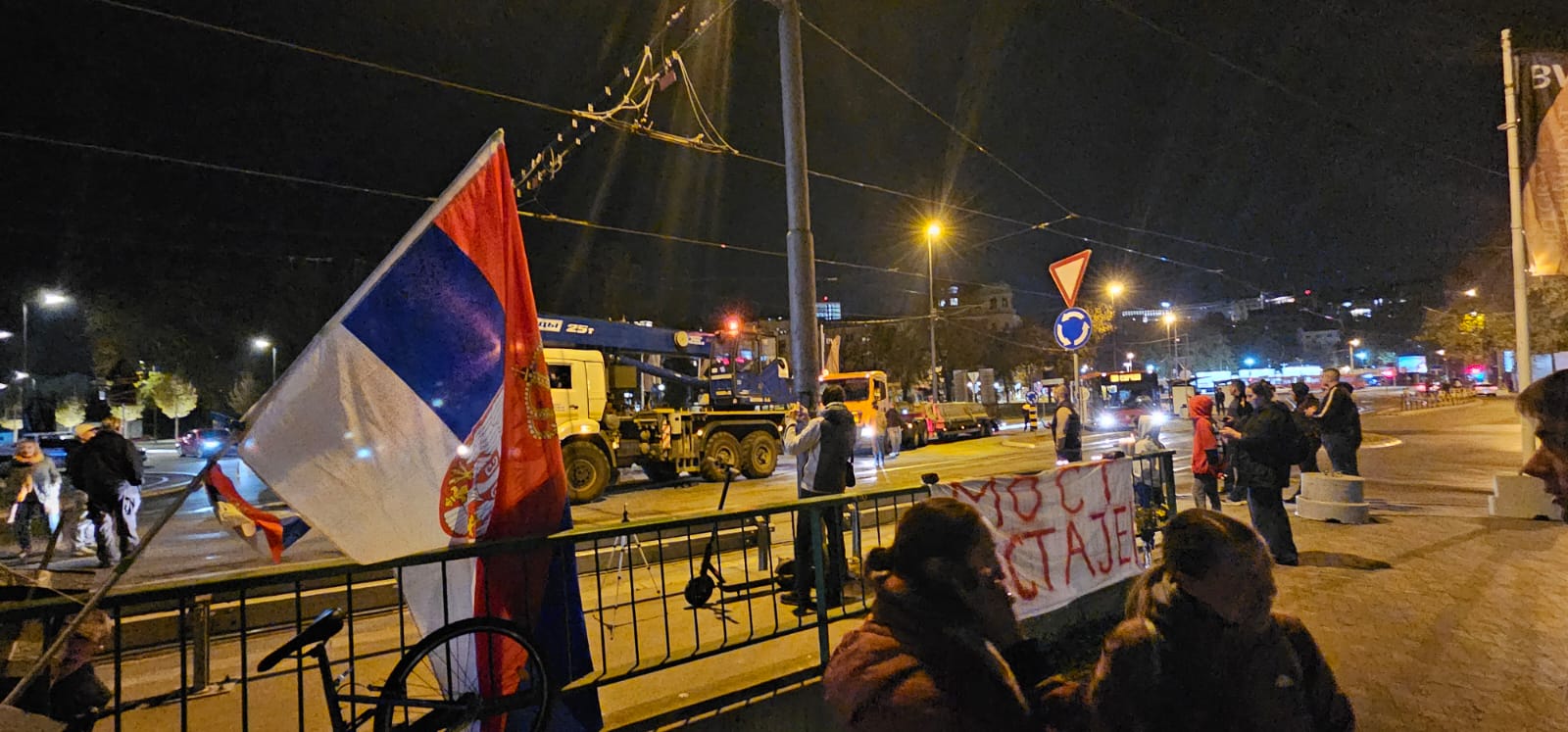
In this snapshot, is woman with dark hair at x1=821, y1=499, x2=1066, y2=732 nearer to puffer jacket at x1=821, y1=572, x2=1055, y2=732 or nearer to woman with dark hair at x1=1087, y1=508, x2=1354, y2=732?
puffer jacket at x1=821, y1=572, x2=1055, y2=732

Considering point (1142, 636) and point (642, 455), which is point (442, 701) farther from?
point (642, 455)

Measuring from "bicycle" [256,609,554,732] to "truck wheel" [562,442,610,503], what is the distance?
33.8 ft

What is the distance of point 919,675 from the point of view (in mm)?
1643

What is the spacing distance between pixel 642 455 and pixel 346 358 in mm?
12974

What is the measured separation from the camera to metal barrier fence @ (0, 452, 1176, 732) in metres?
2.89

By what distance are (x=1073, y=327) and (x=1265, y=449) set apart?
2.00 metres

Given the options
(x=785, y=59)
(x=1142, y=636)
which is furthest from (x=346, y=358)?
(x=785, y=59)

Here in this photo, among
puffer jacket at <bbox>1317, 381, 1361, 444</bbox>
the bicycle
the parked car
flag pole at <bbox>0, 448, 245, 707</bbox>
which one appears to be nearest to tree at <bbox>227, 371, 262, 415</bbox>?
the parked car

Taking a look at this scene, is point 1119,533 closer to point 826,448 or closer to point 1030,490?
point 1030,490

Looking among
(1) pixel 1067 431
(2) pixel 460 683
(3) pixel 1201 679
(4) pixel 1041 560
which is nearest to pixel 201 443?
(1) pixel 1067 431

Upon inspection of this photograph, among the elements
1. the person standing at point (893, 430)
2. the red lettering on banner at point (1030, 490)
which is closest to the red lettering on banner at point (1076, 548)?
the red lettering on banner at point (1030, 490)

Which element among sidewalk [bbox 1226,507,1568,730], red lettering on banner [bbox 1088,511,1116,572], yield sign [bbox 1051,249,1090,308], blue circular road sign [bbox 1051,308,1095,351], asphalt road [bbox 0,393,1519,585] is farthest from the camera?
asphalt road [bbox 0,393,1519,585]

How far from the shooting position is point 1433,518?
893cm

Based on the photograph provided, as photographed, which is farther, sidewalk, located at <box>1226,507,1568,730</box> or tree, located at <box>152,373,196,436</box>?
tree, located at <box>152,373,196,436</box>
